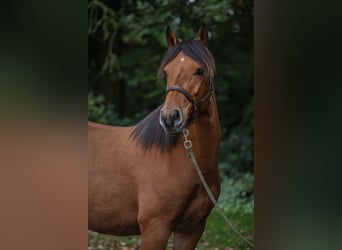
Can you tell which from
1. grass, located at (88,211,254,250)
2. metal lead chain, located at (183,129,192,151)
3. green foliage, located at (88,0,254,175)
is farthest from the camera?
green foliage, located at (88,0,254,175)

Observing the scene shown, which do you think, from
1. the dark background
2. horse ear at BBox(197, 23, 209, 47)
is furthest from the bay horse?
the dark background

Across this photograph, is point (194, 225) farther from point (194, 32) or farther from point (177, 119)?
point (194, 32)

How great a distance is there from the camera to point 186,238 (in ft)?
10.4

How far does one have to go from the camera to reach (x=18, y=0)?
2.11m

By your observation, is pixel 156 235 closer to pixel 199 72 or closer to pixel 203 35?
pixel 199 72

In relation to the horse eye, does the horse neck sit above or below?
below

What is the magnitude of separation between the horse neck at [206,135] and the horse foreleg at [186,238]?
0.46 meters

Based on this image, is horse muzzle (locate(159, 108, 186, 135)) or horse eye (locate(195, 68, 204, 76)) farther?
horse eye (locate(195, 68, 204, 76))

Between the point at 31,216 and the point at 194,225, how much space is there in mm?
1245

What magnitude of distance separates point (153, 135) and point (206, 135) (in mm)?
357

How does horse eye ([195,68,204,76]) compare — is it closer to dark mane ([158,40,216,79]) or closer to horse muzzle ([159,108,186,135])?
dark mane ([158,40,216,79])

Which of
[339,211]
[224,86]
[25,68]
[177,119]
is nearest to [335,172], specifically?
[339,211]

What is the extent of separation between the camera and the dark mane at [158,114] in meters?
2.88

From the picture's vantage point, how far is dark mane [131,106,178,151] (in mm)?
3086
